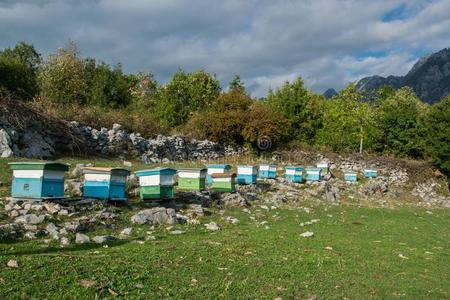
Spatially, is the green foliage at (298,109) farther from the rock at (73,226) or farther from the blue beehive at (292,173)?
the rock at (73,226)

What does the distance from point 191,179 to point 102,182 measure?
545 centimetres

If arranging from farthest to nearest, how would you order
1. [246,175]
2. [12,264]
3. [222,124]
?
[222,124]
[246,175]
[12,264]

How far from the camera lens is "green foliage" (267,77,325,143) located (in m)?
51.4

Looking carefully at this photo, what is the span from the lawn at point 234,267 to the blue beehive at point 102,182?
2175mm

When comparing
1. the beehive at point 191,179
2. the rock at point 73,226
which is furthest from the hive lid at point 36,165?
the beehive at point 191,179

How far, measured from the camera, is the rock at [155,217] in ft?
44.6

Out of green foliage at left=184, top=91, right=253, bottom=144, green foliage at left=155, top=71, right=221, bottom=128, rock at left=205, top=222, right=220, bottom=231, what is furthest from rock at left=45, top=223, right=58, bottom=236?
green foliage at left=155, top=71, right=221, bottom=128

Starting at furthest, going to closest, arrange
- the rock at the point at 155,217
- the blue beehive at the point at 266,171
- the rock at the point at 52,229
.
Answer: the blue beehive at the point at 266,171
the rock at the point at 155,217
the rock at the point at 52,229

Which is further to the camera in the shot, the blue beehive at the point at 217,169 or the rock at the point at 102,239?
the blue beehive at the point at 217,169

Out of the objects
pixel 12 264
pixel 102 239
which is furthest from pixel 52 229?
pixel 12 264

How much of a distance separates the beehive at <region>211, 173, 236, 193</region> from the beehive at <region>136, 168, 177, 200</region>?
4838 mm

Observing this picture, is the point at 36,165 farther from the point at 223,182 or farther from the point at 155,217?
the point at 223,182

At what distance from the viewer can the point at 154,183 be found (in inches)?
634

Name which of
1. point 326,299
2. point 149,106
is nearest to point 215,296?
point 326,299
